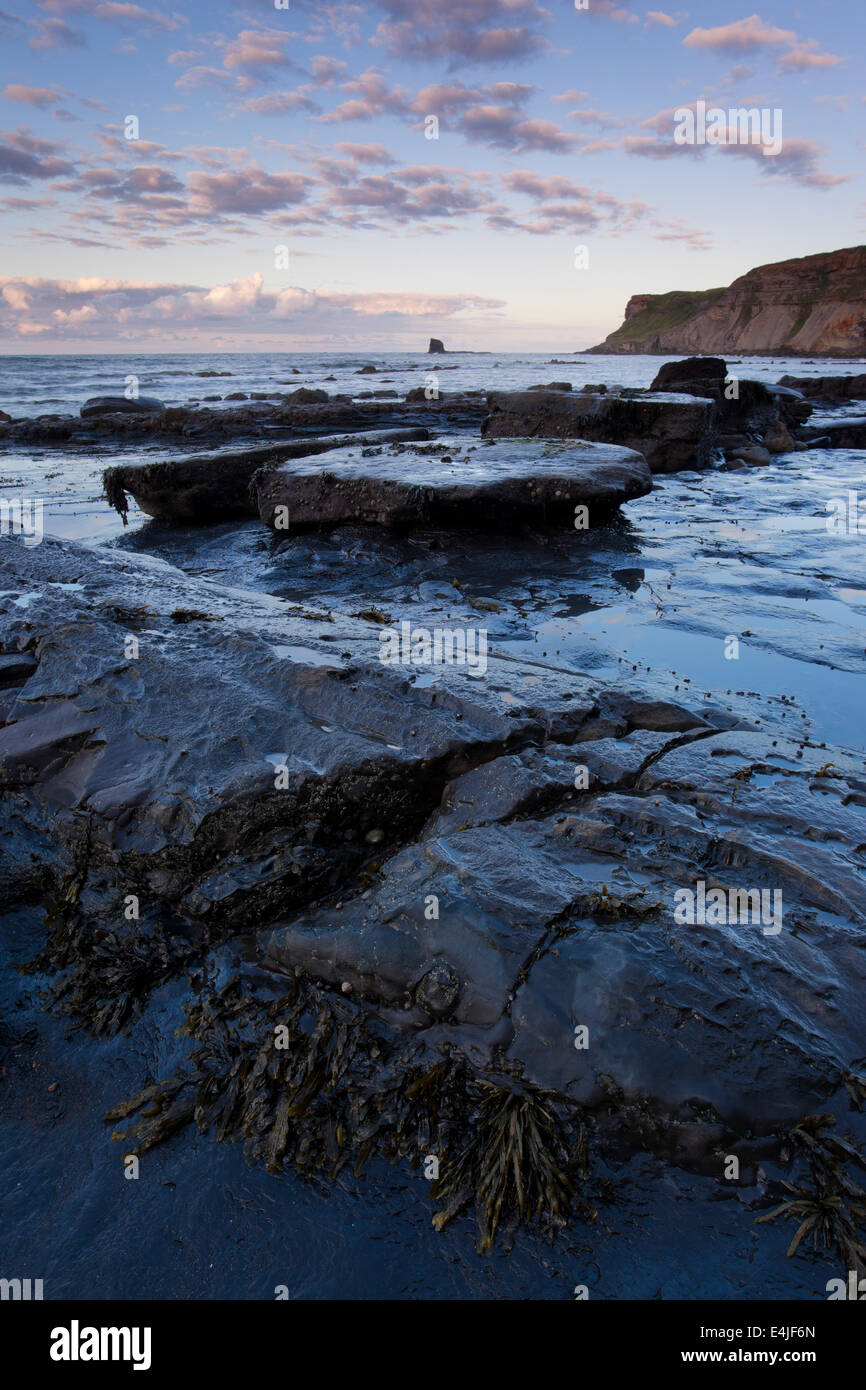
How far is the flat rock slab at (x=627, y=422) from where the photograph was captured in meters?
12.7

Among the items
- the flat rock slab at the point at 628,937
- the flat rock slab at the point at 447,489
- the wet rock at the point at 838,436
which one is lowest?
the flat rock slab at the point at 628,937

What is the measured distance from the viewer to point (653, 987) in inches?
84.3

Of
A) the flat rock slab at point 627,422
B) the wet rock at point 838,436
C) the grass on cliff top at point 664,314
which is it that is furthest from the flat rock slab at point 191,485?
the grass on cliff top at point 664,314

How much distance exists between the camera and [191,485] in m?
9.15

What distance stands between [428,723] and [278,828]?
0.79 metres

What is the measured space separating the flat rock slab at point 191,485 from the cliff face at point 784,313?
107 metres

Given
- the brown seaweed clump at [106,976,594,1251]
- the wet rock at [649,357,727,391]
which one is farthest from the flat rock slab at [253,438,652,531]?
the wet rock at [649,357,727,391]

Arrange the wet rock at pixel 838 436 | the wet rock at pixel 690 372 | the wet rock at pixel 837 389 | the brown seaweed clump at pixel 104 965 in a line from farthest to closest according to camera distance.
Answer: the wet rock at pixel 837 389 < the wet rock at pixel 690 372 < the wet rock at pixel 838 436 < the brown seaweed clump at pixel 104 965

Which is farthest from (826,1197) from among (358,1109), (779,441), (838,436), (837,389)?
(837,389)

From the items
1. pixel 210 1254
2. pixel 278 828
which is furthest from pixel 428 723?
pixel 210 1254

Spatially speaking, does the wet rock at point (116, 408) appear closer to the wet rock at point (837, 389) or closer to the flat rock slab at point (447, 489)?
the flat rock slab at point (447, 489)

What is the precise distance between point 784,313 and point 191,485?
423ft

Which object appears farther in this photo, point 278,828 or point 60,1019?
point 278,828

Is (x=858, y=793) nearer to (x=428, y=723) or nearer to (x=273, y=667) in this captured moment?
(x=428, y=723)
